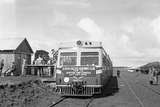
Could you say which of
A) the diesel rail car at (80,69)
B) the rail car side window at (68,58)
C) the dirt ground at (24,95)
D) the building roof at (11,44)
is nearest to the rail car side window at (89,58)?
the diesel rail car at (80,69)

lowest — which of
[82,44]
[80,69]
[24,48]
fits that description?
[80,69]

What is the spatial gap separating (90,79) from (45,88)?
451 centimetres

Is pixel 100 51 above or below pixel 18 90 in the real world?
above

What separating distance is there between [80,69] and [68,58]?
1.11 m

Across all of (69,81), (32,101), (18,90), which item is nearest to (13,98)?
(32,101)

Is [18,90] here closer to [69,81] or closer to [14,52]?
[69,81]

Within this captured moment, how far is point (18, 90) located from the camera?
13469 mm

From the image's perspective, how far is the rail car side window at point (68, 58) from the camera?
1367 cm

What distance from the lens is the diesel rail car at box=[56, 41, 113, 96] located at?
12.9 m

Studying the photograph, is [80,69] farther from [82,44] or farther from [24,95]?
[24,95]

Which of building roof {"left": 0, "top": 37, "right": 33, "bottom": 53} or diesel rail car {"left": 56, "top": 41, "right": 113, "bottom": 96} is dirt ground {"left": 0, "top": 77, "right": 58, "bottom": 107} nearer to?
diesel rail car {"left": 56, "top": 41, "right": 113, "bottom": 96}

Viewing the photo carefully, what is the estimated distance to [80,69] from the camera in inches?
517

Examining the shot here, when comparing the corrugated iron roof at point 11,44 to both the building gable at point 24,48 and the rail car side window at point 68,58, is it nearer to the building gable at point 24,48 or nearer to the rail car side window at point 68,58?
the building gable at point 24,48

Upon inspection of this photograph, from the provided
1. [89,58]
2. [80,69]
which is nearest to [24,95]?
[80,69]
